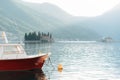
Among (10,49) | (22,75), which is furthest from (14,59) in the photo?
(22,75)

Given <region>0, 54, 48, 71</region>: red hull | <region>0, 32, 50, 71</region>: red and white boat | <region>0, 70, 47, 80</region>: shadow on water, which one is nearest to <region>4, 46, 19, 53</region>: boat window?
<region>0, 32, 50, 71</region>: red and white boat

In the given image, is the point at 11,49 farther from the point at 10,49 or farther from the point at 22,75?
the point at 22,75

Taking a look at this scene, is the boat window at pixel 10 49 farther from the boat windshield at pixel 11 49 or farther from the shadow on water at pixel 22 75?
the shadow on water at pixel 22 75

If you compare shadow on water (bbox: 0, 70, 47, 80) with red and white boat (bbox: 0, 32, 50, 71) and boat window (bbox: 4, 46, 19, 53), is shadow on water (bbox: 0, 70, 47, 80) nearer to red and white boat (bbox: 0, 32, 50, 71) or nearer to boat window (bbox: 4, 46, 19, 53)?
red and white boat (bbox: 0, 32, 50, 71)

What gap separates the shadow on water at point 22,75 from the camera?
4581 cm

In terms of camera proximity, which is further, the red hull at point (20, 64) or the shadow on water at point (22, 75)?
the red hull at point (20, 64)

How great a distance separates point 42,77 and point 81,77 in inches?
236

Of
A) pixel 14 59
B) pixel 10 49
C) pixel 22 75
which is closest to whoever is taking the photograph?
pixel 22 75

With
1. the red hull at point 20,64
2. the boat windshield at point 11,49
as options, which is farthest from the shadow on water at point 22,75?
the boat windshield at point 11,49

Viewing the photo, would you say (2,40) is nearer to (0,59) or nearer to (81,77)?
(0,59)

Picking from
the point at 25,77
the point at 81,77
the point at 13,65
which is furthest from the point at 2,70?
the point at 81,77

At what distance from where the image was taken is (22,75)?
157ft

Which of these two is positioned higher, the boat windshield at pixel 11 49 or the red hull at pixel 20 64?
the boat windshield at pixel 11 49

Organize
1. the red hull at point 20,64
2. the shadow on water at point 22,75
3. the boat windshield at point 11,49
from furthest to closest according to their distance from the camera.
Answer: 1. the boat windshield at point 11,49
2. the red hull at point 20,64
3. the shadow on water at point 22,75
